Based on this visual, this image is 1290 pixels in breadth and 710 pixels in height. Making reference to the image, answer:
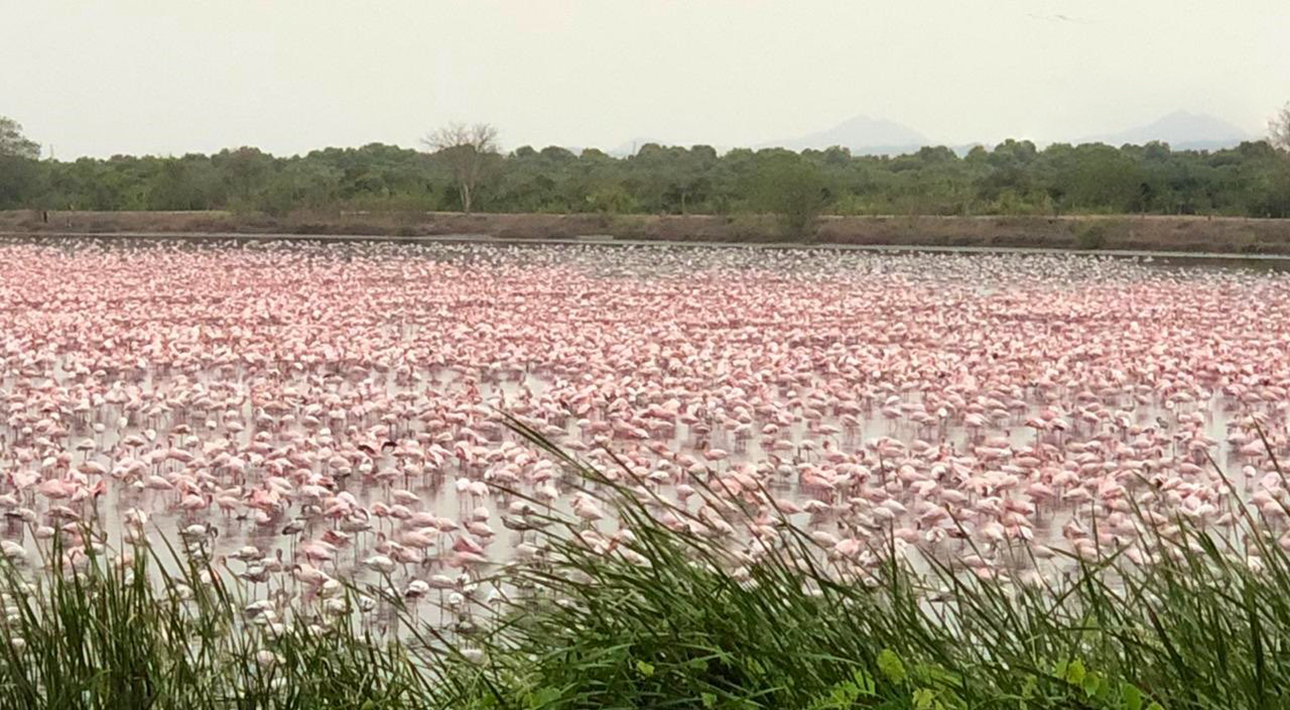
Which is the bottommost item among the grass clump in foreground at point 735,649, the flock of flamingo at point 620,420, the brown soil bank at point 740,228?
the brown soil bank at point 740,228

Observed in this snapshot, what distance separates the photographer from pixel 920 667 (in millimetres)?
3105

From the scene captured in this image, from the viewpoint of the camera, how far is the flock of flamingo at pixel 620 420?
23.9 feet

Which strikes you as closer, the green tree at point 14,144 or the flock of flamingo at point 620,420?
the flock of flamingo at point 620,420

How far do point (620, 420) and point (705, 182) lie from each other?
4175 cm

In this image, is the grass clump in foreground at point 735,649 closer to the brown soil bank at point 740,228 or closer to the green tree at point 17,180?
the brown soil bank at point 740,228

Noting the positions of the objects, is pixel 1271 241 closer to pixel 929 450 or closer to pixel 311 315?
pixel 311 315

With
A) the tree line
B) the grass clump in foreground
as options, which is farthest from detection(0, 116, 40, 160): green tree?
the grass clump in foreground

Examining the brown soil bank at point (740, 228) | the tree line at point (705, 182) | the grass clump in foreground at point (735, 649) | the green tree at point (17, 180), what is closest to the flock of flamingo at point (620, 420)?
the grass clump in foreground at point (735, 649)

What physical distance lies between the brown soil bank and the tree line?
4.11 ft

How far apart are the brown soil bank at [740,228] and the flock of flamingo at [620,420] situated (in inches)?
585

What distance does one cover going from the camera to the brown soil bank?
119 ft

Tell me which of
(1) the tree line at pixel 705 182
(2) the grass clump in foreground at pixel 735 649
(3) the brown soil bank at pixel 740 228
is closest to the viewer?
(2) the grass clump in foreground at pixel 735 649

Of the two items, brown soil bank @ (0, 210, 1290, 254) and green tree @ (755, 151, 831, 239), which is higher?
green tree @ (755, 151, 831, 239)

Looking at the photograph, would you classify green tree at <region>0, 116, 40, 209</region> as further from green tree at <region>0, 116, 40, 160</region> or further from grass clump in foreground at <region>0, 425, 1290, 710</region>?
grass clump in foreground at <region>0, 425, 1290, 710</region>
